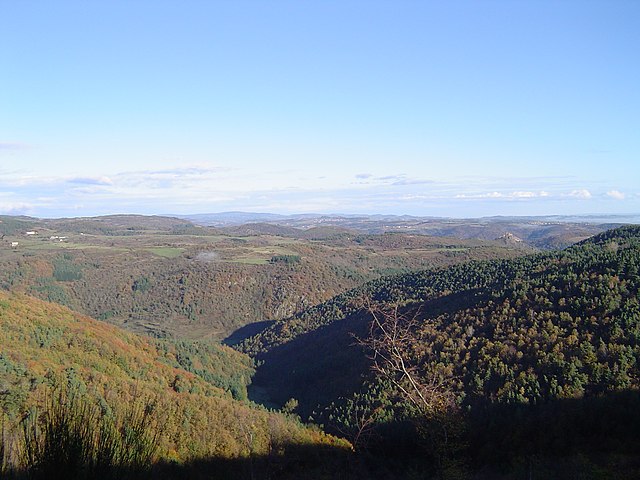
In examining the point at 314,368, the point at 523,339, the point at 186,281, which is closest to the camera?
the point at 523,339

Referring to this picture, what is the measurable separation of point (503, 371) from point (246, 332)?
332ft

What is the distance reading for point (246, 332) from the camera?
13462cm

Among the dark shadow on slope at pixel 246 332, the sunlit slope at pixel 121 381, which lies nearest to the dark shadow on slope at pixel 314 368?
the sunlit slope at pixel 121 381

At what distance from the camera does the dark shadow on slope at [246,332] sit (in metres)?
129

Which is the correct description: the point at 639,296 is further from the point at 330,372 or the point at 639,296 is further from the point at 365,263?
the point at 365,263

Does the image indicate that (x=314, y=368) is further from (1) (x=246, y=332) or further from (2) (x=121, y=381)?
(1) (x=246, y=332)

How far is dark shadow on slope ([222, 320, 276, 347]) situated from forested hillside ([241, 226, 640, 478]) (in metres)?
44.6

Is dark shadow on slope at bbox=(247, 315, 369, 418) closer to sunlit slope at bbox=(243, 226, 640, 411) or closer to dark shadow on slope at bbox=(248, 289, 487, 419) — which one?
dark shadow on slope at bbox=(248, 289, 487, 419)

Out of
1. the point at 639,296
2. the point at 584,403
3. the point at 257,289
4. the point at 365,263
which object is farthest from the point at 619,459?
the point at 365,263

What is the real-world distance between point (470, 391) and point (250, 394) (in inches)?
1800

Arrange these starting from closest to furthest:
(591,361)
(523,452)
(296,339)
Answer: (523,452) < (591,361) < (296,339)

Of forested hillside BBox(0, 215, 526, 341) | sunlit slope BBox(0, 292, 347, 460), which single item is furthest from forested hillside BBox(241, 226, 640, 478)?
forested hillside BBox(0, 215, 526, 341)

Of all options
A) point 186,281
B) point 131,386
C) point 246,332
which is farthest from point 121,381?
point 186,281

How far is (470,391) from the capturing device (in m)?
43.0
